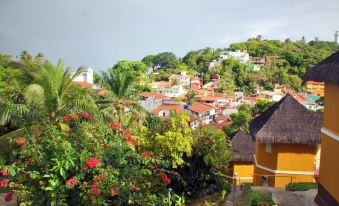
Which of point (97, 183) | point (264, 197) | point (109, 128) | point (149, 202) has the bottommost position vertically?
point (264, 197)

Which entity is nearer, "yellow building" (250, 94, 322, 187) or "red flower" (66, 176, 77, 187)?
"red flower" (66, 176, 77, 187)

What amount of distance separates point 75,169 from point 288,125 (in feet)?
26.7

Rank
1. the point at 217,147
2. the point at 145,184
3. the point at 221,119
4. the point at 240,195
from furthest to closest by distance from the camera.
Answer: the point at 221,119 → the point at 240,195 → the point at 217,147 → the point at 145,184

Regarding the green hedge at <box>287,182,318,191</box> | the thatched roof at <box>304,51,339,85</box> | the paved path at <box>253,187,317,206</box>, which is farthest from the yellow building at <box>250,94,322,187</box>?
the thatched roof at <box>304,51,339,85</box>

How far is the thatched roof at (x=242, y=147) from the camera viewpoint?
1570 centimetres

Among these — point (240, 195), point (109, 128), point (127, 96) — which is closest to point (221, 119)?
point (127, 96)

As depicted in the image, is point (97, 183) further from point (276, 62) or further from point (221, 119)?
point (276, 62)

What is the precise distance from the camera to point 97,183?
18.1ft

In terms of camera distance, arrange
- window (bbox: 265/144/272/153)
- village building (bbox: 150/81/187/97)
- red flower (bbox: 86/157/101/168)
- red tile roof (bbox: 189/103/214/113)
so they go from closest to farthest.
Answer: red flower (bbox: 86/157/101/168)
window (bbox: 265/144/272/153)
red tile roof (bbox: 189/103/214/113)
village building (bbox: 150/81/187/97)

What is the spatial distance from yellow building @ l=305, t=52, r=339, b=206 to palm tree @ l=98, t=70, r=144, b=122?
835 cm

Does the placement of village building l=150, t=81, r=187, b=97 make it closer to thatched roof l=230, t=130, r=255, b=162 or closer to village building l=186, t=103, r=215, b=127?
village building l=186, t=103, r=215, b=127

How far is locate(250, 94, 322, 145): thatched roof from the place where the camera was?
1178 centimetres

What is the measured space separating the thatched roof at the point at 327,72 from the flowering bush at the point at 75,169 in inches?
160

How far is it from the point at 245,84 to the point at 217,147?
8402 centimetres
